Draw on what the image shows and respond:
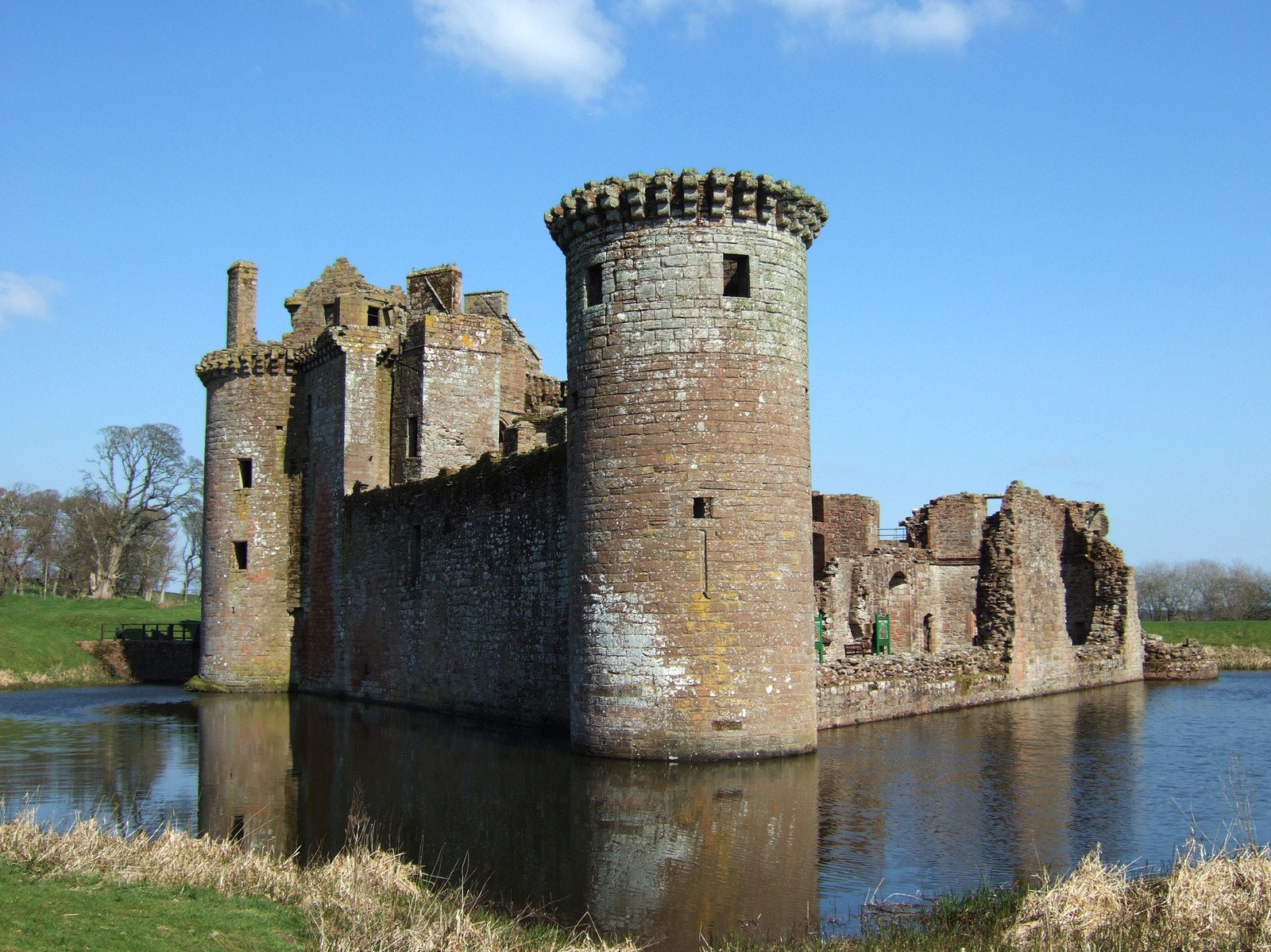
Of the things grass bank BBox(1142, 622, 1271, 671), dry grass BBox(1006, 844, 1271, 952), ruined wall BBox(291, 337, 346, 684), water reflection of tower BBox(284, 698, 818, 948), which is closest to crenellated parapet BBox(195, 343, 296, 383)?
ruined wall BBox(291, 337, 346, 684)

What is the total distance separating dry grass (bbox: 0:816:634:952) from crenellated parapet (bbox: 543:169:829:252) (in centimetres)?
834

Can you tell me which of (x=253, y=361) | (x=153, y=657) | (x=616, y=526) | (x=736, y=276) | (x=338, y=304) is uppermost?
(x=338, y=304)

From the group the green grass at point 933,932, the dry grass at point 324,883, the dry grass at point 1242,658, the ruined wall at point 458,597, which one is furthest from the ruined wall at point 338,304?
the dry grass at point 1242,658

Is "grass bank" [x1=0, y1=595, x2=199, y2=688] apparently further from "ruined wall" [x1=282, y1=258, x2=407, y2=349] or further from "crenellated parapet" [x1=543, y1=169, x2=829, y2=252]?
"crenellated parapet" [x1=543, y1=169, x2=829, y2=252]

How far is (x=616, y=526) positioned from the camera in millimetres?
14953

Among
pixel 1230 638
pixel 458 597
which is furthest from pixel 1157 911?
pixel 1230 638

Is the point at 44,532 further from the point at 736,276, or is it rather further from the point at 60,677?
the point at 736,276

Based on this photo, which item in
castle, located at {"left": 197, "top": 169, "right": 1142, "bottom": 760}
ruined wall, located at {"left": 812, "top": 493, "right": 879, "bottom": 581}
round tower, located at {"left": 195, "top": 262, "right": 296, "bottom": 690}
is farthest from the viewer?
ruined wall, located at {"left": 812, "top": 493, "right": 879, "bottom": 581}

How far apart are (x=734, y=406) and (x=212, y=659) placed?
58.2 feet

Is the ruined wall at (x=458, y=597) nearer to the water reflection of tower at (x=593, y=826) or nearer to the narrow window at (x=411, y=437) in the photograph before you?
the narrow window at (x=411, y=437)

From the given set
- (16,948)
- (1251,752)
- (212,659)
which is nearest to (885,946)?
(16,948)

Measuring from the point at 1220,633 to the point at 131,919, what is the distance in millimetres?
44790

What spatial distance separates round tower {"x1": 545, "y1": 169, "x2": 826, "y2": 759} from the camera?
14.5m

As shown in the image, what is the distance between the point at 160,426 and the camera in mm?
58969
